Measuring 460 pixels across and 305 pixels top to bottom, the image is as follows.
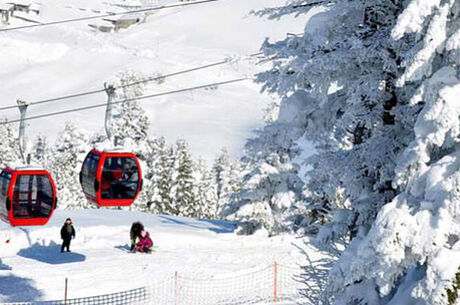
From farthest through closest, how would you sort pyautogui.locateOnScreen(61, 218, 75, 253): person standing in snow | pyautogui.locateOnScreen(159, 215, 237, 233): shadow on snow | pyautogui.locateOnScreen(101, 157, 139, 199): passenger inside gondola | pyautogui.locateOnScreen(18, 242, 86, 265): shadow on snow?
pyautogui.locateOnScreen(159, 215, 237, 233): shadow on snow < pyautogui.locateOnScreen(61, 218, 75, 253): person standing in snow < pyautogui.locateOnScreen(18, 242, 86, 265): shadow on snow < pyautogui.locateOnScreen(101, 157, 139, 199): passenger inside gondola

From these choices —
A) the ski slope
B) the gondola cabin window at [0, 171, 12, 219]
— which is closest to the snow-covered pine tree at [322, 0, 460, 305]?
the gondola cabin window at [0, 171, 12, 219]

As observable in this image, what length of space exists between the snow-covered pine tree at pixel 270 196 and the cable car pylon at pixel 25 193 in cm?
1586

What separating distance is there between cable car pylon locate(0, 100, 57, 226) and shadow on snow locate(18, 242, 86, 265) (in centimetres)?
540

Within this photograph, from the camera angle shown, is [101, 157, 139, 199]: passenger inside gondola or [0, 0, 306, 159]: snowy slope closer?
[101, 157, 139, 199]: passenger inside gondola

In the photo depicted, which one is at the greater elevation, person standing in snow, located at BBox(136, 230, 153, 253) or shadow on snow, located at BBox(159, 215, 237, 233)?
person standing in snow, located at BBox(136, 230, 153, 253)

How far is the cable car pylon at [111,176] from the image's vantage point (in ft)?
67.5

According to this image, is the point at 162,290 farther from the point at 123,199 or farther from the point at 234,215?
the point at 234,215

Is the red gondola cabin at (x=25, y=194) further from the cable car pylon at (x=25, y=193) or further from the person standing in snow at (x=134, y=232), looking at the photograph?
the person standing in snow at (x=134, y=232)

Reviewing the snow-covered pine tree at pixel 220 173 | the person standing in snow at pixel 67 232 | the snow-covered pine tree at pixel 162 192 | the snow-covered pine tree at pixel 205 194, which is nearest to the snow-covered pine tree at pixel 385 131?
the person standing in snow at pixel 67 232

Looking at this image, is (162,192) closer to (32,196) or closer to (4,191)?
(32,196)

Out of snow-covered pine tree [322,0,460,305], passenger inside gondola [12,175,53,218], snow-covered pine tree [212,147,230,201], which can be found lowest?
snow-covered pine tree [212,147,230,201]

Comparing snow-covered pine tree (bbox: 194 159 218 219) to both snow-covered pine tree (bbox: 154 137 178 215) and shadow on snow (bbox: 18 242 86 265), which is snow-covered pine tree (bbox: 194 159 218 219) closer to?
snow-covered pine tree (bbox: 154 137 178 215)

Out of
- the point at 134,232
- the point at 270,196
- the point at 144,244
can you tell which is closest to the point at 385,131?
the point at 134,232

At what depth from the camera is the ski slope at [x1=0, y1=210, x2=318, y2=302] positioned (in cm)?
2200
